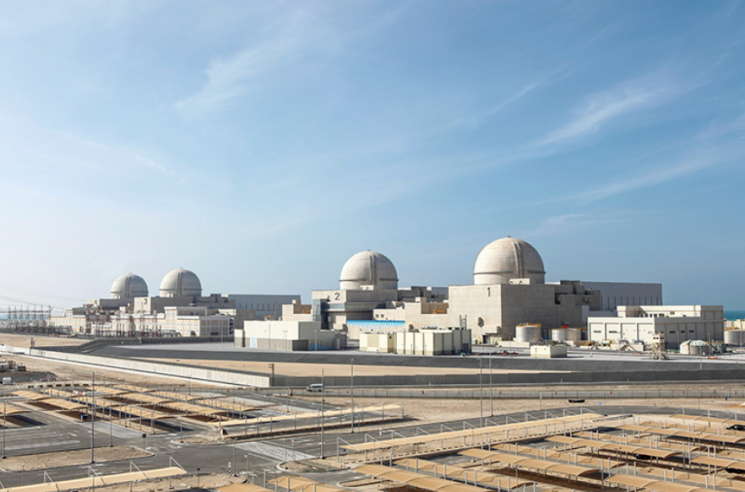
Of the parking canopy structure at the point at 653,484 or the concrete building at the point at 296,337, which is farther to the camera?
the concrete building at the point at 296,337

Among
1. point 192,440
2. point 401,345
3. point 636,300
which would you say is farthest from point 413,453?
point 636,300

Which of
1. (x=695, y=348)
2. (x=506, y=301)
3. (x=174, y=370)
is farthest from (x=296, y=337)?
(x=695, y=348)

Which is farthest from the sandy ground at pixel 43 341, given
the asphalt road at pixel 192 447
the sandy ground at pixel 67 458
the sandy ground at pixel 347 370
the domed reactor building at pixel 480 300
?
the sandy ground at pixel 67 458

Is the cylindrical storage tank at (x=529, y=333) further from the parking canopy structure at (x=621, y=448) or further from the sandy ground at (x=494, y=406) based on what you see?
the parking canopy structure at (x=621, y=448)

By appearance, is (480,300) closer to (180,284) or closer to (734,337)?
(734,337)

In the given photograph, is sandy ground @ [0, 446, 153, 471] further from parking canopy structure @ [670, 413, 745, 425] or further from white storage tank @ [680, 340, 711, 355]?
white storage tank @ [680, 340, 711, 355]

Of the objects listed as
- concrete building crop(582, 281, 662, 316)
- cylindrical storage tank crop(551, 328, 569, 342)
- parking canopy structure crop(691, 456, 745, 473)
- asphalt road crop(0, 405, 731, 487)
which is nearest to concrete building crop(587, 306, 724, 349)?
cylindrical storage tank crop(551, 328, 569, 342)
